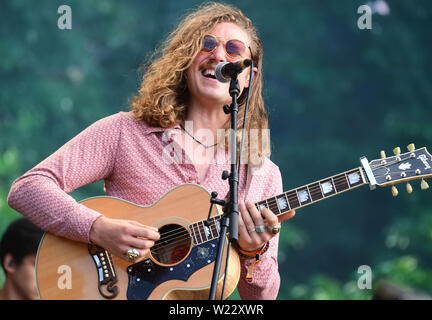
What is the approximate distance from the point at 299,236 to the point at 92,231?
16.7 ft

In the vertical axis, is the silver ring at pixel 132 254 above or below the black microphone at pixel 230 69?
below

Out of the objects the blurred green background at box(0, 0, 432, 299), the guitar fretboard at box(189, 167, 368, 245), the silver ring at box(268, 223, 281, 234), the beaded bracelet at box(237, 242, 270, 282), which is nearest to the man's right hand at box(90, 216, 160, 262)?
the guitar fretboard at box(189, 167, 368, 245)

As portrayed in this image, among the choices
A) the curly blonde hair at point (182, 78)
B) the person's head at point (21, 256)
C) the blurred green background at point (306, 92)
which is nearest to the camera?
the curly blonde hair at point (182, 78)

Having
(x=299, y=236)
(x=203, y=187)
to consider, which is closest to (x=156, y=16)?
(x=299, y=236)

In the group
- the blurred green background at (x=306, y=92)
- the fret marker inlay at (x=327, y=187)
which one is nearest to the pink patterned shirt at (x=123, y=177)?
the fret marker inlay at (x=327, y=187)

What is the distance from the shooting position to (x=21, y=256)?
395cm

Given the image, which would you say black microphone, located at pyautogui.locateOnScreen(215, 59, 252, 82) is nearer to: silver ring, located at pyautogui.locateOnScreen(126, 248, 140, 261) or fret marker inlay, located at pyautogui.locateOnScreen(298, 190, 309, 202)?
fret marker inlay, located at pyautogui.locateOnScreen(298, 190, 309, 202)

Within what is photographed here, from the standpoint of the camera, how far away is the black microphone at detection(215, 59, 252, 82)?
2.26 m

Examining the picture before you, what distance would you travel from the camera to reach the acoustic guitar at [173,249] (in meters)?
2.46

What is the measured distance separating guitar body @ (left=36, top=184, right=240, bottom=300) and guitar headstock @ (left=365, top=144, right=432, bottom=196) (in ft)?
2.53

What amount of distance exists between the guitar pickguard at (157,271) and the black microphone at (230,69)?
30.8 inches

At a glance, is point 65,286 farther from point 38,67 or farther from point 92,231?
point 38,67

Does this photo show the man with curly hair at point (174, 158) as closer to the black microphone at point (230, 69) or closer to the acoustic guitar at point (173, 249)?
the acoustic guitar at point (173, 249)

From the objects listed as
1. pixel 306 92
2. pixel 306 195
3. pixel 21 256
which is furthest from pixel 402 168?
pixel 306 92
